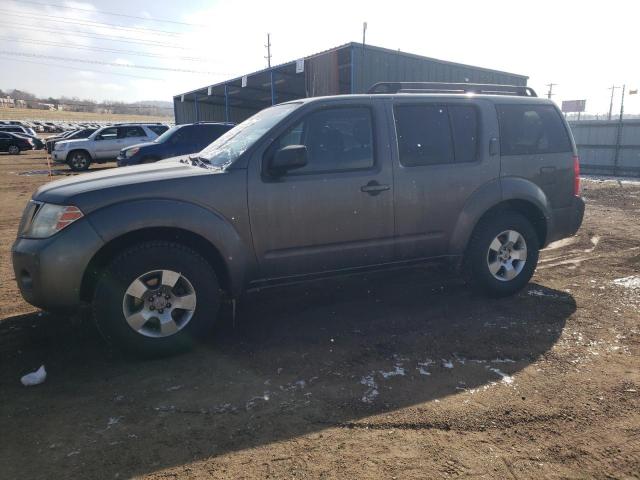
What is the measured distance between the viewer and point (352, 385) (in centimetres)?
314

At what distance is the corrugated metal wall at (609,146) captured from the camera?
17.2 m

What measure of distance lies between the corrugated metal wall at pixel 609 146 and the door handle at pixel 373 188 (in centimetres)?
1716

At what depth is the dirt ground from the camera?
2.43m

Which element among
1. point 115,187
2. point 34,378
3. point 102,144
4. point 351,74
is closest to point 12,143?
point 102,144

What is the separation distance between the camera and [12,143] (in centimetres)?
3078

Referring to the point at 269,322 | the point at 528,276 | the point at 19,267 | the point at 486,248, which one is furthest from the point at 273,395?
the point at 528,276

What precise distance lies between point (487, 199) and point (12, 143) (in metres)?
34.7

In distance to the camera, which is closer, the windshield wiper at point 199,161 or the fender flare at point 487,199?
the windshield wiper at point 199,161

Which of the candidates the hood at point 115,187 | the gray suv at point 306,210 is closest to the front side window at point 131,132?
the gray suv at point 306,210

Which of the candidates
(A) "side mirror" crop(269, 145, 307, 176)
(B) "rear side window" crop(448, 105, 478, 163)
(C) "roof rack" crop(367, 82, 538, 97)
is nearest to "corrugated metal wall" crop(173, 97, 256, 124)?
(C) "roof rack" crop(367, 82, 538, 97)

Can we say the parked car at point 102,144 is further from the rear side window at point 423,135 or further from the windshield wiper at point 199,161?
the rear side window at point 423,135

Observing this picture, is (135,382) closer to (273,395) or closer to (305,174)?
(273,395)

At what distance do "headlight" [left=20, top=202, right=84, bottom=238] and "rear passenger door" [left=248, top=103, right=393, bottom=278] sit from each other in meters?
1.26

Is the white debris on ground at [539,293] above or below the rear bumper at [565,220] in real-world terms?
below
